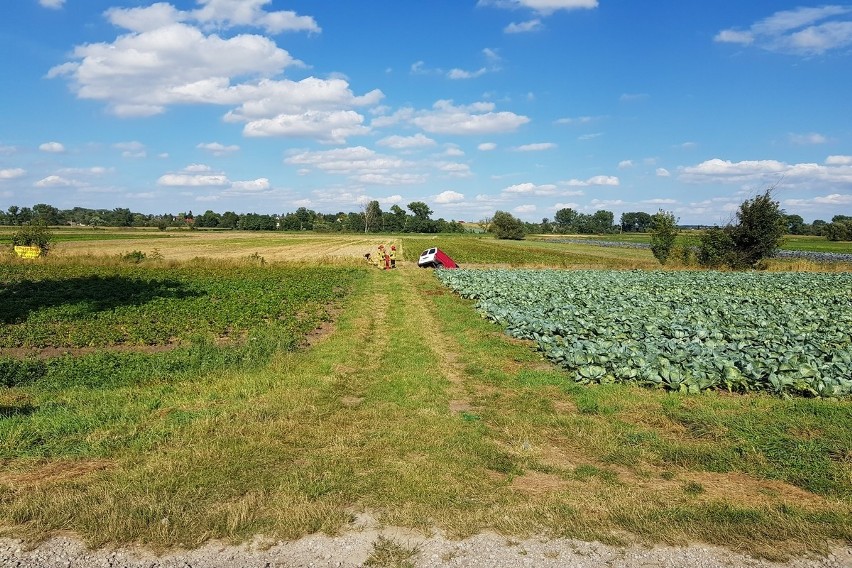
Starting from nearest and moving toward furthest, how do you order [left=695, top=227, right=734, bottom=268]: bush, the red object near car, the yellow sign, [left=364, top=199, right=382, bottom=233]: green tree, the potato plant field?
the potato plant field < the yellow sign < the red object near car < [left=695, top=227, right=734, bottom=268]: bush < [left=364, top=199, right=382, bottom=233]: green tree

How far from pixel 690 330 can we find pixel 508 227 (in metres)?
105

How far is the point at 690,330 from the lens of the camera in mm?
13805

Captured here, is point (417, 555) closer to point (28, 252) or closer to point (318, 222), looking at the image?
point (28, 252)

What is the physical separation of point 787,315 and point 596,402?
1137 centimetres

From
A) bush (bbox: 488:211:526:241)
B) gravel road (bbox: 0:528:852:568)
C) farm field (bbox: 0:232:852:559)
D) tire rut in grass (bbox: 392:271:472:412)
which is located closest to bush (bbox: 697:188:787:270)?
tire rut in grass (bbox: 392:271:472:412)

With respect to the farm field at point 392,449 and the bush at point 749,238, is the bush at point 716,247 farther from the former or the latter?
the farm field at point 392,449

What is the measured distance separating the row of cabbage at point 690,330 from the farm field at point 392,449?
0.55 meters

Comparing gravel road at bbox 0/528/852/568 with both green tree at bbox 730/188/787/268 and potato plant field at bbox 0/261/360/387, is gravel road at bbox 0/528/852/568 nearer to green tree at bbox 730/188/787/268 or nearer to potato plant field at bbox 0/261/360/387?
potato plant field at bbox 0/261/360/387

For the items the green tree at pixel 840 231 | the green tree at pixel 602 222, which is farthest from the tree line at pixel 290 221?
the green tree at pixel 840 231

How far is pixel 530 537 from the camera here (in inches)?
189

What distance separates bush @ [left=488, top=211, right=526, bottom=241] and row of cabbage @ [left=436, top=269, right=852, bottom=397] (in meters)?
91.1

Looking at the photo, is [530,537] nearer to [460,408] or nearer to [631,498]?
[631,498]

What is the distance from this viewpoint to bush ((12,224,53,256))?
134 ft

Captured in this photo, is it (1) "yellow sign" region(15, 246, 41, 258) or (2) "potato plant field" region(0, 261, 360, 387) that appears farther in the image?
(1) "yellow sign" region(15, 246, 41, 258)
